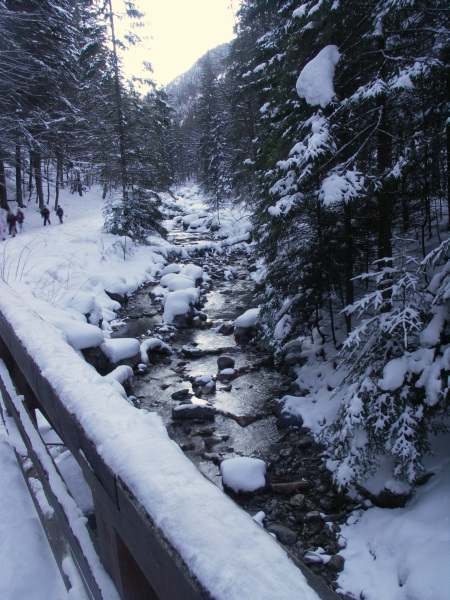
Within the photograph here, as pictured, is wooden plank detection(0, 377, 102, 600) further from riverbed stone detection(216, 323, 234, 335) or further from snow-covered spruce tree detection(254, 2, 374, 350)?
riverbed stone detection(216, 323, 234, 335)

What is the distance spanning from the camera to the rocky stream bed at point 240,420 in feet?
17.9

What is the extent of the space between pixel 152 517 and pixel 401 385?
4.75m

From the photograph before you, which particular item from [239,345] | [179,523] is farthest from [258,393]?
[179,523]

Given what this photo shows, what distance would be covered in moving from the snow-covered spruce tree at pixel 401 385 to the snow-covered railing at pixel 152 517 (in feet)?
13.4

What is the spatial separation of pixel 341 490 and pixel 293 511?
77 centimetres

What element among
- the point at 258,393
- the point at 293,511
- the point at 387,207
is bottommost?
the point at 293,511

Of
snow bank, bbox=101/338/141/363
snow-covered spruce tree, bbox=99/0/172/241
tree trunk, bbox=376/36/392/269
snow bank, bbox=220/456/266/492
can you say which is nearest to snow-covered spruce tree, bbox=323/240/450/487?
snow bank, bbox=220/456/266/492

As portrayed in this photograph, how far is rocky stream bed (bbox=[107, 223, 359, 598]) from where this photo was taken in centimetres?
546

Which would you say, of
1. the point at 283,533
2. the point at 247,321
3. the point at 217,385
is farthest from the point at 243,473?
the point at 247,321

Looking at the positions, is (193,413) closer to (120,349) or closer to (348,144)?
(120,349)

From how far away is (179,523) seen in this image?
86cm

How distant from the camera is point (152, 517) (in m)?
0.90

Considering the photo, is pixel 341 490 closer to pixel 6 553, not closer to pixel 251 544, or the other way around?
pixel 6 553

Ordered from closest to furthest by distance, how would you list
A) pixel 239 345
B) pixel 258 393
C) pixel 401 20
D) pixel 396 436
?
pixel 396 436 → pixel 401 20 → pixel 258 393 → pixel 239 345
